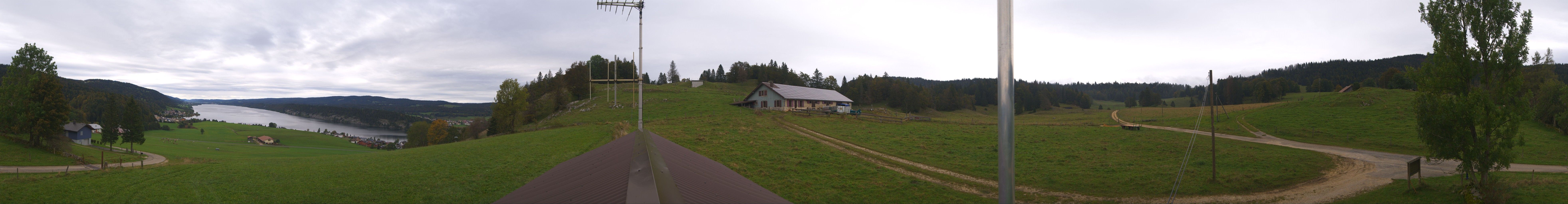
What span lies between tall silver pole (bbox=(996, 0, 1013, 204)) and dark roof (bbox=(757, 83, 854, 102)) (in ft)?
182

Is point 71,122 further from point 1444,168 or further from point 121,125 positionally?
point 1444,168

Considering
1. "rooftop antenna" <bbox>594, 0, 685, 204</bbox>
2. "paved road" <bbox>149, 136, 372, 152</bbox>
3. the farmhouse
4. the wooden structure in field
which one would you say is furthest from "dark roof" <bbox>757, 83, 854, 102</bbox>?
"rooftop antenna" <bbox>594, 0, 685, 204</bbox>

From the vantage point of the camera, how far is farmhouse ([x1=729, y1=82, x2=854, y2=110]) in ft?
196

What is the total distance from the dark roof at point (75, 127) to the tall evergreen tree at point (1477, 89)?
256 feet

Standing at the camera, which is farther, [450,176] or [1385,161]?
[1385,161]

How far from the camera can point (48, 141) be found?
104 feet

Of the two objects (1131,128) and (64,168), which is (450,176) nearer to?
(64,168)

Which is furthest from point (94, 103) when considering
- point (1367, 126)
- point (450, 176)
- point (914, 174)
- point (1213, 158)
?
point (1367, 126)

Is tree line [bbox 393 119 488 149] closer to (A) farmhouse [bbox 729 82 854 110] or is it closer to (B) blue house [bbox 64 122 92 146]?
(B) blue house [bbox 64 122 92 146]

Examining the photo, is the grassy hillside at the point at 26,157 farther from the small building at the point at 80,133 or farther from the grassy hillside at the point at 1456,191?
the grassy hillside at the point at 1456,191

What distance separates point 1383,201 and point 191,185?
35887 mm

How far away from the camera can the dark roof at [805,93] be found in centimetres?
6116

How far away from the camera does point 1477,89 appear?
13.0 m

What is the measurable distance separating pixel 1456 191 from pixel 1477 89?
353 cm
